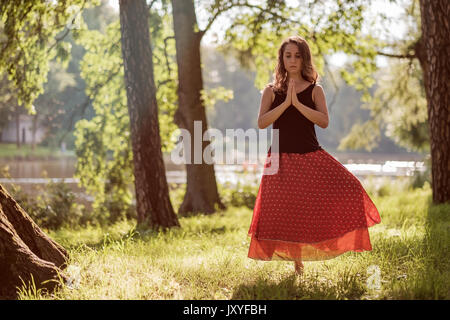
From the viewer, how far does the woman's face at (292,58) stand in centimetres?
426

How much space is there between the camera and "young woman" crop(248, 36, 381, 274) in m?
4.12

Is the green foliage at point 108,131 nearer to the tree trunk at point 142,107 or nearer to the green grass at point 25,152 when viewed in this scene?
the tree trunk at point 142,107

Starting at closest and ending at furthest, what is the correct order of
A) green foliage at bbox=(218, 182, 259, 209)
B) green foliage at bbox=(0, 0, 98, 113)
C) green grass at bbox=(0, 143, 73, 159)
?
green foliage at bbox=(0, 0, 98, 113) → green foliage at bbox=(218, 182, 259, 209) → green grass at bbox=(0, 143, 73, 159)

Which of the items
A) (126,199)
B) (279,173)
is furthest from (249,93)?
(279,173)

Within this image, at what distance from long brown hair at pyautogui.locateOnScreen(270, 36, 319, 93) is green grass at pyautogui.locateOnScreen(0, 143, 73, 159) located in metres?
39.6

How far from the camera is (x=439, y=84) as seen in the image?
748 cm

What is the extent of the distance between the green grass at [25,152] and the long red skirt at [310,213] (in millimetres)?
39702

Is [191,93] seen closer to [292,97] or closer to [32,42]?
[32,42]

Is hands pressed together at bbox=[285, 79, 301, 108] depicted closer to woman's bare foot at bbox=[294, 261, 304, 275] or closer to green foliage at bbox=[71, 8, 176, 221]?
woman's bare foot at bbox=[294, 261, 304, 275]

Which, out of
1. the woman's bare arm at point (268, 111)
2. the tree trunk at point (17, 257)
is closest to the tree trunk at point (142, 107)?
the tree trunk at point (17, 257)

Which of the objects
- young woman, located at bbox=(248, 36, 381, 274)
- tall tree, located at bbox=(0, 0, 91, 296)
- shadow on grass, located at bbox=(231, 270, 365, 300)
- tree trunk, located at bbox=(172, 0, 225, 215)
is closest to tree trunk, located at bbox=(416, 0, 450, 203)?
young woman, located at bbox=(248, 36, 381, 274)
